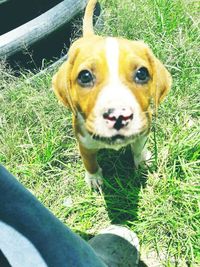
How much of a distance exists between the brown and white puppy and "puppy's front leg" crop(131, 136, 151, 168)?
330mm

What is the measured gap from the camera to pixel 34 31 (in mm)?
4004

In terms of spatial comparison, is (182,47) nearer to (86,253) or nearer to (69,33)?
(69,33)

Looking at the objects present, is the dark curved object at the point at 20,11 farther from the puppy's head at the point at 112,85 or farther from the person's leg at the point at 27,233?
the person's leg at the point at 27,233

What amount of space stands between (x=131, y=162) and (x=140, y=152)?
294 millimetres

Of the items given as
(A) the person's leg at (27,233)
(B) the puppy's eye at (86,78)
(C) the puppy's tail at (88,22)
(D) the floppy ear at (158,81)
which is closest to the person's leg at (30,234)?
(A) the person's leg at (27,233)

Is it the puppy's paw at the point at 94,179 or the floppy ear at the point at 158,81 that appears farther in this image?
the puppy's paw at the point at 94,179

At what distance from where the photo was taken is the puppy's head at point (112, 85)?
264 centimetres

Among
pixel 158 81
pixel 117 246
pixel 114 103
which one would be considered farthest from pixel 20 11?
pixel 117 246

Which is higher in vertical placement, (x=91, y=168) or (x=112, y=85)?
(x=112, y=85)

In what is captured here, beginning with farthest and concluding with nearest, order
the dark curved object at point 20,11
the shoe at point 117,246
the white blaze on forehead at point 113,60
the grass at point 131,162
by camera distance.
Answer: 1. the dark curved object at point 20,11
2. the grass at point 131,162
3. the shoe at point 117,246
4. the white blaze on forehead at point 113,60

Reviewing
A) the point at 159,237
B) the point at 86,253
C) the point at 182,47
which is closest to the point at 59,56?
the point at 182,47

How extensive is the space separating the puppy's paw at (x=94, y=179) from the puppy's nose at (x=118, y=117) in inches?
34.3

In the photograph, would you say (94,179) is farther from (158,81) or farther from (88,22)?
(88,22)

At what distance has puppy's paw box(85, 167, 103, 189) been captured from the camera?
349cm
